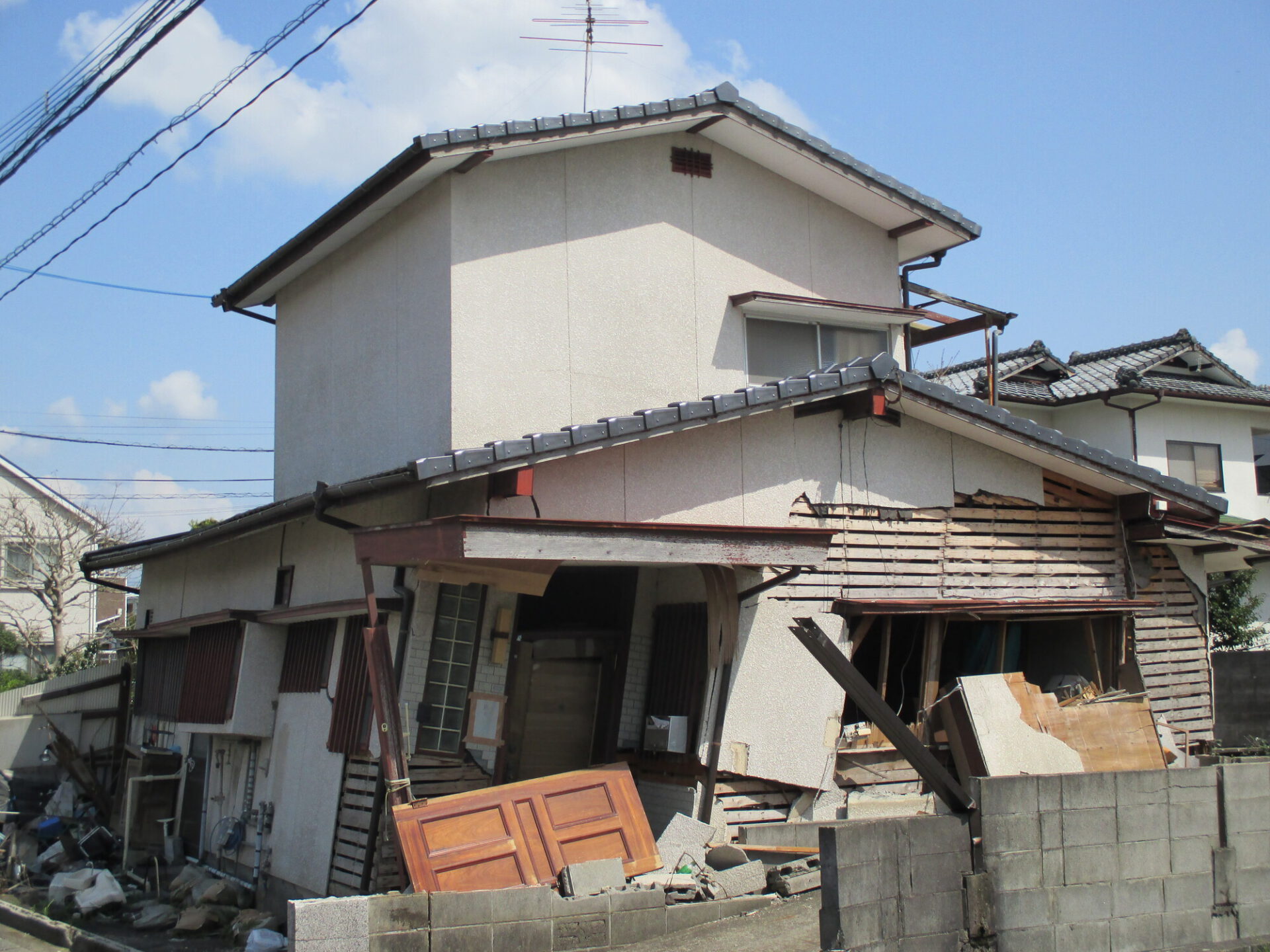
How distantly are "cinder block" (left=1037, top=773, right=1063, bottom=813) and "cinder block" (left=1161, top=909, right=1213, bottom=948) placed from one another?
4.05 feet

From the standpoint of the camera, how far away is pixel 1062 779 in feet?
24.1

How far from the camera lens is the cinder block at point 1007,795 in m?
7.07

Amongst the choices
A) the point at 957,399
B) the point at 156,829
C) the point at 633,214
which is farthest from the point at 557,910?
the point at 156,829

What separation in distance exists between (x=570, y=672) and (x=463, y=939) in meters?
3.65

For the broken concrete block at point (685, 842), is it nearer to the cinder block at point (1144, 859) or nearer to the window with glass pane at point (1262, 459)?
the cinder block at point (1144, 859)

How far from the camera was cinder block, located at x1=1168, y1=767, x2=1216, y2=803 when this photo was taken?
303 inches

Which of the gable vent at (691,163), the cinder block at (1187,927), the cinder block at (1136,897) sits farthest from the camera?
the gable vent at (691,163)

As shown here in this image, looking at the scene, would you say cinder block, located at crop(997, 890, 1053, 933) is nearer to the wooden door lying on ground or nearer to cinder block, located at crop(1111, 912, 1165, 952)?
cinder block, located at crop(1111, 912, 1165, 952)

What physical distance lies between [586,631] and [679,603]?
36.1 inches

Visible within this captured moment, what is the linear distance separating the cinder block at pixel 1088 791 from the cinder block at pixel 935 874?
2.68ft

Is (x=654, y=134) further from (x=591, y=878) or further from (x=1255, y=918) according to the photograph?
(x=1255, y=918)

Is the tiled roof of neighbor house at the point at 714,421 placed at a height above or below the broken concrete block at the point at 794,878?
above

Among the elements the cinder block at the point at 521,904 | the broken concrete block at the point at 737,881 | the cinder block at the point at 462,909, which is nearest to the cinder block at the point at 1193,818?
the broken concrete block at the point at 737,881

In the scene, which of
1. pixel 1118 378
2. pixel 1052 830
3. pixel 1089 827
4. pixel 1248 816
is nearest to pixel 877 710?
pixel 1052 830
